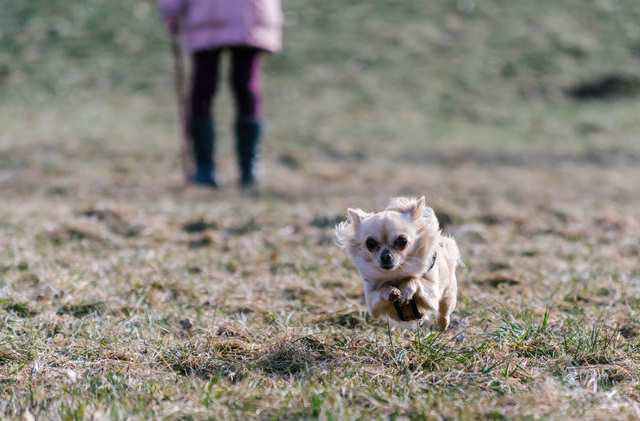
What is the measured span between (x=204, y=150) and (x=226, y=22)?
1127mm

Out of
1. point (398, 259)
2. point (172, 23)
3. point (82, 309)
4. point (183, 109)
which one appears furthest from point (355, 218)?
point (183, 109)

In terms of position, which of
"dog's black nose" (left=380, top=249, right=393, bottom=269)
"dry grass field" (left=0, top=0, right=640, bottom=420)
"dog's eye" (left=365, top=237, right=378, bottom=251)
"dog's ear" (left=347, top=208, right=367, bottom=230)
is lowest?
"dry grass field" (left=0, top=0, right=640, bottom=420)

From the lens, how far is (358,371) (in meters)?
2.77

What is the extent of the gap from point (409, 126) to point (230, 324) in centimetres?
854

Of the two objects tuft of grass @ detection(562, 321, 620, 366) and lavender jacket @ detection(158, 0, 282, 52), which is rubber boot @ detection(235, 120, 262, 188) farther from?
tuft of grass @ detection(562, 321, 620, 366)

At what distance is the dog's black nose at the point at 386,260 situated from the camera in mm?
2875

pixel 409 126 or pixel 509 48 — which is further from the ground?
pixel 509 48

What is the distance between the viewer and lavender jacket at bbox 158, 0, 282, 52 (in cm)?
652

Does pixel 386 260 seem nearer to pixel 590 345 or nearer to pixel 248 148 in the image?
pixel 590 345

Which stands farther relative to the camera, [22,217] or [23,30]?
[23,30]

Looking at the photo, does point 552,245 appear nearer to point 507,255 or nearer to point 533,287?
point 507,255

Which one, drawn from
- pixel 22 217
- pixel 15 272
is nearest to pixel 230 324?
pixel 15 272

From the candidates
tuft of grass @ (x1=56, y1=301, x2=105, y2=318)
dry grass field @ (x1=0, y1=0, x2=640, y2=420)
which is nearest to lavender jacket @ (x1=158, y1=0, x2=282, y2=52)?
dry grass field @ (x1=0, y1=0, x2=640, y2=420)

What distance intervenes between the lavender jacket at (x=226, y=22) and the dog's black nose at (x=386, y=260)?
156 inches
